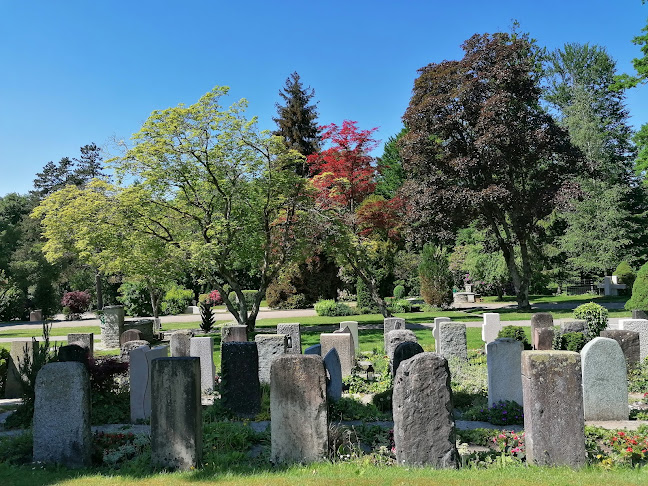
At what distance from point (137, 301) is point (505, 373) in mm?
25167

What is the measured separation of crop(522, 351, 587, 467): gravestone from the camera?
19.7ft

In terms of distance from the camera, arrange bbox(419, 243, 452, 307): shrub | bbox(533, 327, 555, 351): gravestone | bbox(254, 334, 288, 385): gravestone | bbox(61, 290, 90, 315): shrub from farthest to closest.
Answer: bbox(61, 290, 90, 315): shrub → bbox(419, 243, 452, 307): shrub → bbox(533, 327, 555, 351): gravestone → bbox(254, 334, 288, 385): gravestone

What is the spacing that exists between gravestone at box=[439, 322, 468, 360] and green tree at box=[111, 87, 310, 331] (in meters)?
8.34

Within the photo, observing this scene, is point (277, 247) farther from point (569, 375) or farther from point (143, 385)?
point (569, 375)

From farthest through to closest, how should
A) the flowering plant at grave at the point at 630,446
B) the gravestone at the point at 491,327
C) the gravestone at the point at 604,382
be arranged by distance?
the gravestone at the point at 491,327, the gravestone at the point at 604,382, the flowering plant at grave at the point at 630,446

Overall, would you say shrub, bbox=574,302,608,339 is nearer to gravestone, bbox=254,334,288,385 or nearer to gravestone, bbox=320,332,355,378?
gravestone, bbox=320,332,355,378

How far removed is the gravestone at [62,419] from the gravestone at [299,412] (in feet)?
7.60

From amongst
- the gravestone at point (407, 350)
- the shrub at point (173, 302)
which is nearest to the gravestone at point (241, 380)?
the gravestone at point (407, 350)

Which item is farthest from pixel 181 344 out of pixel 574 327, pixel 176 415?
pixel 574 327

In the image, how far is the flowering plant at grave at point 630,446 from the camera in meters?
6.19

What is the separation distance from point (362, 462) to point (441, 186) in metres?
22.0

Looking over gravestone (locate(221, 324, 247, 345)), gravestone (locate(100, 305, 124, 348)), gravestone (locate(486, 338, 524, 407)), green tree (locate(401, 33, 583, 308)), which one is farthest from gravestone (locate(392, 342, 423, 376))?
green tree (locate(401, 33, 583, 308))

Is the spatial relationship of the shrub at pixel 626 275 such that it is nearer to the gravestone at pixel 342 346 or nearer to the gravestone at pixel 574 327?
the gravestone at pixel 574 327

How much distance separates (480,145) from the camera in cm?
2481
